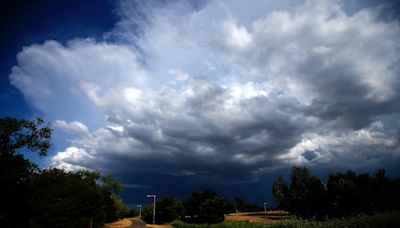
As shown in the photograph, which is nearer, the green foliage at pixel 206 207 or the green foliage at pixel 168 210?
the green foliage at pixel 206 207

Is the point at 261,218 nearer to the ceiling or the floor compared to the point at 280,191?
nearer to the floor

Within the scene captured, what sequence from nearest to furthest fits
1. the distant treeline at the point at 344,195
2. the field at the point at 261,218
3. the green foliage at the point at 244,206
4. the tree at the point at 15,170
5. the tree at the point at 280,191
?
1. the tree at the point at 15,170
2. the distant treeline at the point at 344,195
3. the field at the point at 261,218
4. the tree at the point at 280,191
5. the green foliage at the point at 244,206

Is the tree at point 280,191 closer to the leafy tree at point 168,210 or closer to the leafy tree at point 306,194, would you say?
the leafy tree at point 306,194

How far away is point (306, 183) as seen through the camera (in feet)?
229

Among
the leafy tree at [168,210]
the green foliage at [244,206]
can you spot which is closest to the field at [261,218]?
the leafy tree at [168,210]

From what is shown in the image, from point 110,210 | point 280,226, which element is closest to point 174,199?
point 110,210

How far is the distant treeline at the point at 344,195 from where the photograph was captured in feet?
175

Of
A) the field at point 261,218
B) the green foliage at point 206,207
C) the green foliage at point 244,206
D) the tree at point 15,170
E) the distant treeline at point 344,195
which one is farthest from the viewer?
the green foliage at point 244,206

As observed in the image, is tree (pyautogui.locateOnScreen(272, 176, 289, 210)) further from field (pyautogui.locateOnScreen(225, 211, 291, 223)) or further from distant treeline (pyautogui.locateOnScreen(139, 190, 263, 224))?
distant treeline (pyautogui.locateOnScreen(139, 190, 263, 224))

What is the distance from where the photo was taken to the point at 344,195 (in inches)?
2223

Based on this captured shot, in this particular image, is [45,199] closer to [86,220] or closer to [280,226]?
[86,220]

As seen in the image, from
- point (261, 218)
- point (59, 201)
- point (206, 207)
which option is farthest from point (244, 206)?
point (59, 201)

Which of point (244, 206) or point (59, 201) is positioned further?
point (244, 206)

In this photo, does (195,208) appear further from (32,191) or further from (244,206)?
(244,206)
